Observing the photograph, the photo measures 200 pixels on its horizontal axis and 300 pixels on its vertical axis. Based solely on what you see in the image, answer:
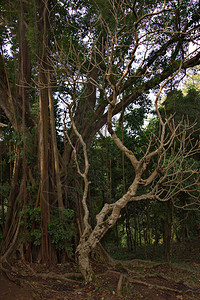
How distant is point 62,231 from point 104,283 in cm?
137

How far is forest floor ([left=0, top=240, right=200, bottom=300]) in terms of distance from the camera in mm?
3969

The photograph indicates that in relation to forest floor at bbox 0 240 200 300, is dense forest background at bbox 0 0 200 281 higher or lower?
higher

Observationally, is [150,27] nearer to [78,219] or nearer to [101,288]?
[78,219]

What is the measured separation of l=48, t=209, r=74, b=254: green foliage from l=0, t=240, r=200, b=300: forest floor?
0.38m

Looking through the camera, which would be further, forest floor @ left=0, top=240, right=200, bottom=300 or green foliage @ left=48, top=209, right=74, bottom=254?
green foliage @ left=48, top=209, right=74, bottom=254

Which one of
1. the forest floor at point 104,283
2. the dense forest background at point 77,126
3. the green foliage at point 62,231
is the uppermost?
the dense forest background at point 77,126

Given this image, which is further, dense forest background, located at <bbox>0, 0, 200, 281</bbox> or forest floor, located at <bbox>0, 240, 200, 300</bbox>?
dense forest background, located at <bbox>0, 0, 200, 281</bbox>

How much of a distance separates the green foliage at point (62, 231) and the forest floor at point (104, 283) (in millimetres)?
381

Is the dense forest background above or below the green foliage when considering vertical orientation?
above

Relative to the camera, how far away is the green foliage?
215 inches

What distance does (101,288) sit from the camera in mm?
4320

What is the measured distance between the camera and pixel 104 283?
15.0ft

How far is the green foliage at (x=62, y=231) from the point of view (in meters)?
5.45

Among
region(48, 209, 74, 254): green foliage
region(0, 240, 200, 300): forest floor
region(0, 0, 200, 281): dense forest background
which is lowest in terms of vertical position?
region(0, 240, 200, 300): forest floor
